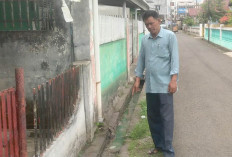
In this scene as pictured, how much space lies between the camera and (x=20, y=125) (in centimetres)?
293

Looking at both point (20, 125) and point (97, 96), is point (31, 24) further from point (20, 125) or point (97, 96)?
point (20, 125)

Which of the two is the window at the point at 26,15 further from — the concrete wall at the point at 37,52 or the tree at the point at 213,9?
the tree at the point at 213,9

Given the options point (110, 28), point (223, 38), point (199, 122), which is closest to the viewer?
point (199, 122)

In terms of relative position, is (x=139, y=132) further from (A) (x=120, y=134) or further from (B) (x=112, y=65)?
(B) (x=112, y=65)

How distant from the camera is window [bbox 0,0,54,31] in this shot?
17.0 feet

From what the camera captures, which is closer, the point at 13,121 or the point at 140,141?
the point at 13,121

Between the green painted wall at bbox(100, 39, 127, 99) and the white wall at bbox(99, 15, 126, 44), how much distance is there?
0.14 meters

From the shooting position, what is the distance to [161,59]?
440cm

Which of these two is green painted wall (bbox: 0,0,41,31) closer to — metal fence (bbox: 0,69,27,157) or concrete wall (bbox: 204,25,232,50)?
metal fence (bbox: 0,69,27,157)

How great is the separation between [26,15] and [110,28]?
259 centimetres

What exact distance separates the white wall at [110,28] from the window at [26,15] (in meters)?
1.45

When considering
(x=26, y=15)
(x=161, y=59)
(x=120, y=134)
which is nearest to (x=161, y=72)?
(x=161, y=59)

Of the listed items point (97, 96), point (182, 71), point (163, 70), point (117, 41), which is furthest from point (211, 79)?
point (163, 70)

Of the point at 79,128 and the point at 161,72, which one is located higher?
→ the point at 161,72
